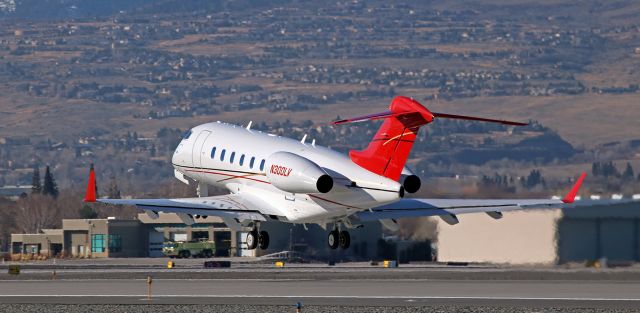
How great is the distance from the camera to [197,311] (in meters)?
67.6

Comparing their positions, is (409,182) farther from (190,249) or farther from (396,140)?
(190,249)

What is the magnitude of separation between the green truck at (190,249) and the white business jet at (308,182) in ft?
238

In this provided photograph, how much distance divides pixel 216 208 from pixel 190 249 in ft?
262

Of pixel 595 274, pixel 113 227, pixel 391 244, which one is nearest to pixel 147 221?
pixel 113 227

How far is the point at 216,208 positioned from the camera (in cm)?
7862

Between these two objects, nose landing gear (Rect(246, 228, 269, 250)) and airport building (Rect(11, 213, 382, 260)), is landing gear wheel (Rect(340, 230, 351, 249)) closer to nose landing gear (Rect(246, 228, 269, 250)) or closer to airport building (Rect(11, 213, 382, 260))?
nose landing gear (Rect(246, 228, 269, 250))

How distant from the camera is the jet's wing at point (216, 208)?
255 feet

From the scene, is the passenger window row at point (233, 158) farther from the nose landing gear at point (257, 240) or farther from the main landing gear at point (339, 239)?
the main landing gear at point (339, 239)

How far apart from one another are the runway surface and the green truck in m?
64.8

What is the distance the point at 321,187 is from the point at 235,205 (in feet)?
20.9

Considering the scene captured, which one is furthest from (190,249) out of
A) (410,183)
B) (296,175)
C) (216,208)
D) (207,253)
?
(410,183)

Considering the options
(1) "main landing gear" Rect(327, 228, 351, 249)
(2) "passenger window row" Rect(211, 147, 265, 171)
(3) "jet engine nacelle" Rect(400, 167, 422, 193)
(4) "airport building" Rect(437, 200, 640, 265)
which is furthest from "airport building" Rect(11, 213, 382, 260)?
(3) "jet engine nacelle" Rect(400, 167, 422, 193)

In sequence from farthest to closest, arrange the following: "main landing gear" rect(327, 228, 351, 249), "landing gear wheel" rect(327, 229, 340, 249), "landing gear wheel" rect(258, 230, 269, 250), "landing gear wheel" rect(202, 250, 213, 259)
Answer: "landing gear wheel" rect(202, 250, 213, 259), "landing gear wheel" rect(258, 230, 269, 250), "landing gear wheel" rect(327, 229, 340, 249), "main landing gear" rect(327, 228, 351, 249)

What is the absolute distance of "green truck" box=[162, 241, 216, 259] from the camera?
15662 cm
